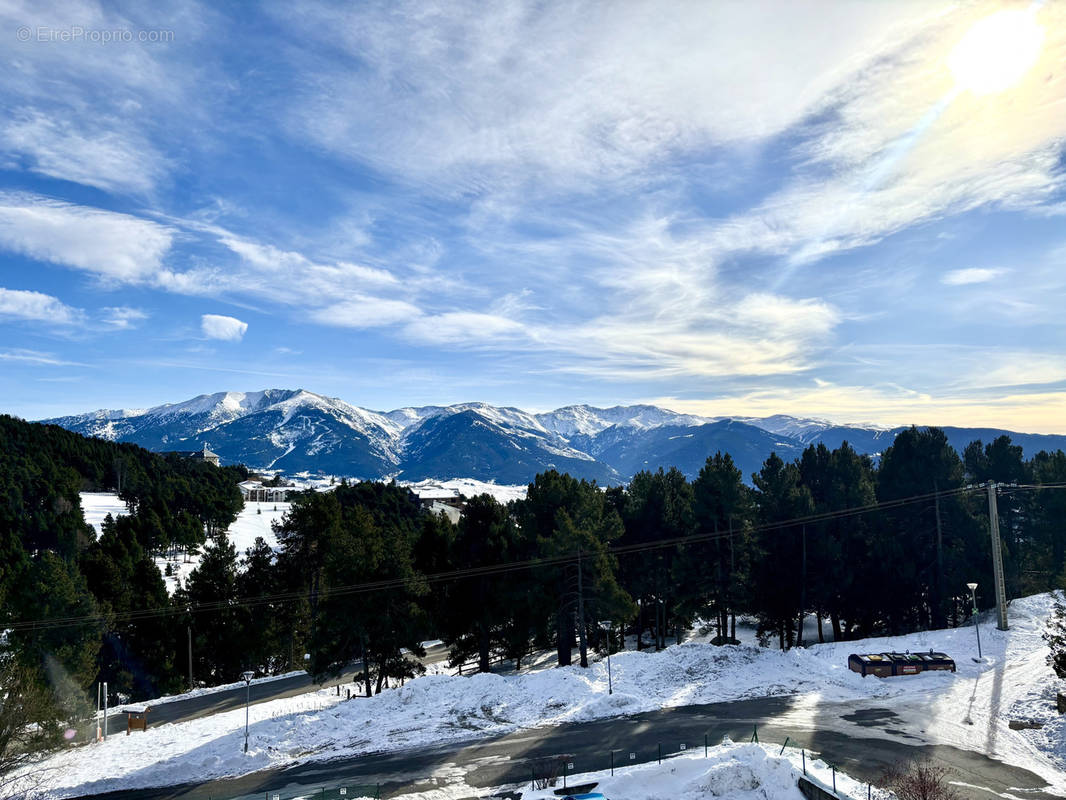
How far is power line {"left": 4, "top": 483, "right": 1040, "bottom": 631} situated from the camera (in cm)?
4331

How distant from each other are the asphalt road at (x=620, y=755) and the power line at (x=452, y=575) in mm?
12936

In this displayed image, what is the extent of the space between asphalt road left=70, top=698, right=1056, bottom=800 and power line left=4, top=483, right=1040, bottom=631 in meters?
12.9

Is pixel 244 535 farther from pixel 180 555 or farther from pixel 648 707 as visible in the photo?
pixel 648 707

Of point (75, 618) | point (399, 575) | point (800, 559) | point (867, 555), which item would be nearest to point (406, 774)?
point (399, 575)

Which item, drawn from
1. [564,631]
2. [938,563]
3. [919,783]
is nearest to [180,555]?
[564,631]

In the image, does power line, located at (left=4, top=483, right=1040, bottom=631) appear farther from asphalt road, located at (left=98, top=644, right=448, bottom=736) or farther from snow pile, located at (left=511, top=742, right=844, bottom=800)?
snow pile, located at (left=511, top=742, right=844, bottom=800)

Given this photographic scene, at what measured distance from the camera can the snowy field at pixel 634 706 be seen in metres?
30.7

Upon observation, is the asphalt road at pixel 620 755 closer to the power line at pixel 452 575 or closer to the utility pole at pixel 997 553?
the power line at pixel 452 575

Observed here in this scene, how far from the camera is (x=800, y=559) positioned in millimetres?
51719

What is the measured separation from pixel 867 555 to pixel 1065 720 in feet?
70.1

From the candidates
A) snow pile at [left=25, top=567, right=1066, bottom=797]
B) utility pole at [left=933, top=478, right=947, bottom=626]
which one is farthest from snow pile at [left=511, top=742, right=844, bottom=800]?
utility pole at [left=933, top=478, right=947, bottom=626]

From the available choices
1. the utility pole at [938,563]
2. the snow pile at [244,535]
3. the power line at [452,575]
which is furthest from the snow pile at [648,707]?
the snow pile at [244,535]

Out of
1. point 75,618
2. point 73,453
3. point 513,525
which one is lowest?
point 75,618

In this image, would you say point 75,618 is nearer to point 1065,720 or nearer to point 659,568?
point 659,568
